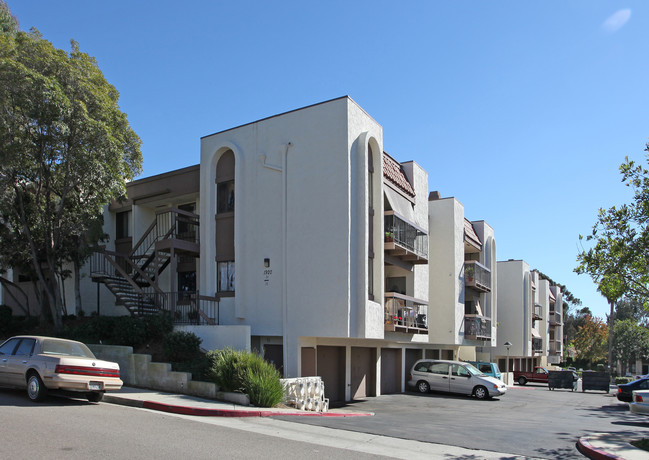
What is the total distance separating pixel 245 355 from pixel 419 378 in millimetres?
14428

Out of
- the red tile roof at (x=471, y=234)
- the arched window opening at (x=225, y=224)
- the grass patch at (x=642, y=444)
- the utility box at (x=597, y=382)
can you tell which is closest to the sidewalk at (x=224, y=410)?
the grass patch at (x=642, y=444)

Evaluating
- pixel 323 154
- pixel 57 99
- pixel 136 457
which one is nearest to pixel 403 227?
pixel 323 154

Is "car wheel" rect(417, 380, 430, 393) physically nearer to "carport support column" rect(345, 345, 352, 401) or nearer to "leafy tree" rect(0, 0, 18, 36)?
"carport support column" rect(345, 345, 352, 401)

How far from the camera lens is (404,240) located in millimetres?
23875

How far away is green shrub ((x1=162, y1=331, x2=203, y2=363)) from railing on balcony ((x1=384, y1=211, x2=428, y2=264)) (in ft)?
27.7

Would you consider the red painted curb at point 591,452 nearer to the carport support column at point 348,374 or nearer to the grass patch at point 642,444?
the grass patch at point 642,444

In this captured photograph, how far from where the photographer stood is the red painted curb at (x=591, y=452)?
10.1 meters

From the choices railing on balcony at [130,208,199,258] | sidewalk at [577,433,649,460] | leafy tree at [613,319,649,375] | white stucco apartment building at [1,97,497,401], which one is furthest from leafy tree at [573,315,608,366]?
sidewalk at [577,433,649,460]

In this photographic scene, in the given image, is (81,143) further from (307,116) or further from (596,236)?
(596,236)

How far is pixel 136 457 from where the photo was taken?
7879mm

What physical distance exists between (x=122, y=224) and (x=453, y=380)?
1695 centimetres

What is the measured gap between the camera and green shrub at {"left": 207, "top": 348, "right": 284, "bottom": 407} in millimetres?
14586

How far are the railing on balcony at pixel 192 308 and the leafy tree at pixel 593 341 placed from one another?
68.6 m

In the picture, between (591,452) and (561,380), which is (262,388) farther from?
(561,380)
